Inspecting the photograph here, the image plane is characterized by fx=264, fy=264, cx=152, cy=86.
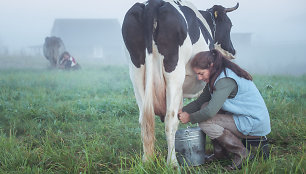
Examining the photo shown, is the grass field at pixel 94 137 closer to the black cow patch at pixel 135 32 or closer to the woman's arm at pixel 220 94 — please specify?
the woman's arm at pixel 220 94

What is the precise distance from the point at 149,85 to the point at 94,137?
4.70 ft

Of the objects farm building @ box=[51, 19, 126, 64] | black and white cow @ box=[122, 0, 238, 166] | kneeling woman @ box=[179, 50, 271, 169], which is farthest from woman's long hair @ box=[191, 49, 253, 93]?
farm building @ box=[51, 19, 126, 64]

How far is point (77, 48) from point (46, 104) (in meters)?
31.0

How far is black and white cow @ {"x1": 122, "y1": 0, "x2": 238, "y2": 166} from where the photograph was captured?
273 cm

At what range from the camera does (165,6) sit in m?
2.77

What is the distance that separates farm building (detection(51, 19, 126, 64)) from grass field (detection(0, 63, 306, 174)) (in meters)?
28.2

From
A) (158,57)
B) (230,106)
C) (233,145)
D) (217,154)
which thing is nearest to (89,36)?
(158,57)

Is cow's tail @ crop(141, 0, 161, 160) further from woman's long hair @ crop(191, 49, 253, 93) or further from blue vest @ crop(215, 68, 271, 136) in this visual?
blue vest @ crop(215, 68, 271, 136)

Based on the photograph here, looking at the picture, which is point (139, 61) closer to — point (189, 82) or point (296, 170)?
point (189, 82)

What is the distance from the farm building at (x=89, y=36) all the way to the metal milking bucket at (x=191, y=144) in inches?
1224

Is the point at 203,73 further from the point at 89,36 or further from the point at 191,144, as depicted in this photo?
the point at 89,36

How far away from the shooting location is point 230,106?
9.06 feet

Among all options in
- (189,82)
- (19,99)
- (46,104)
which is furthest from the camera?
(19,99)

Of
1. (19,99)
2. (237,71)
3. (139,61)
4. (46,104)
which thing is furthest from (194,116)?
(19,99)
